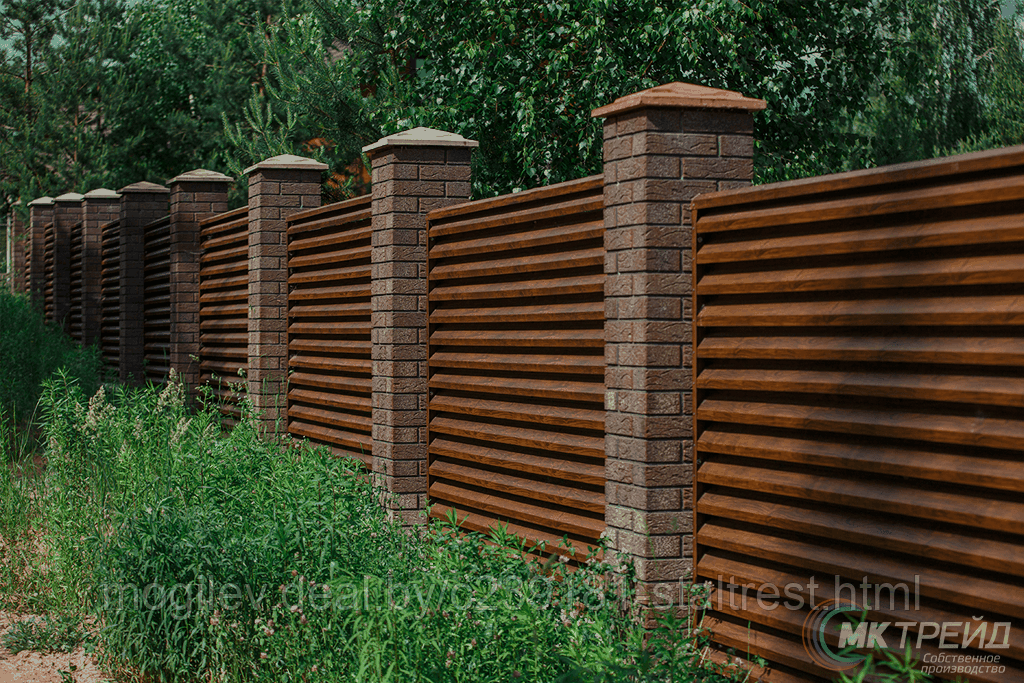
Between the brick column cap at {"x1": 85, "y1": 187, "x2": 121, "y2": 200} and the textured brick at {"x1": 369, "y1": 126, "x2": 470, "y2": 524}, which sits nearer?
the textured brick at {"x1": 369, "y1": 126, "x2": 470, "y2": 524}

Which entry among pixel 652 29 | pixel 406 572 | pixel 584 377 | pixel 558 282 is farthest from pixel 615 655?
pixel 652 29

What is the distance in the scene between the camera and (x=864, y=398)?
366cm

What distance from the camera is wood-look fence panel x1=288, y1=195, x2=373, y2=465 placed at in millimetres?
7418

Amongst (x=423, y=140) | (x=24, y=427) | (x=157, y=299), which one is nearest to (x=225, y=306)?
(x=157, y=299)

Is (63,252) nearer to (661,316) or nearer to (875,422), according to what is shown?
(661,316)

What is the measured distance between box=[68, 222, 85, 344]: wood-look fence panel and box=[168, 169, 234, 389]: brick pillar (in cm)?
538

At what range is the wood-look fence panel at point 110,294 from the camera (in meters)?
14.2

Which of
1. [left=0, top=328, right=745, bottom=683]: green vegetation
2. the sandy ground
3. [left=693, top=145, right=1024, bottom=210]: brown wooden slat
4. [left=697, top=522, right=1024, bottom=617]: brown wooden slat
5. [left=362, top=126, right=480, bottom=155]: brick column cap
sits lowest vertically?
the sandy ground


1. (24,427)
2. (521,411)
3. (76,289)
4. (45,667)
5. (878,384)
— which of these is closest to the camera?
(878,384)

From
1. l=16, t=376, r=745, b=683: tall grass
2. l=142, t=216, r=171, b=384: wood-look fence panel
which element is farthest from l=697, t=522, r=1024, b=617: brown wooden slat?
l=142, t=216, r=171, b=384: wood-look fence panel

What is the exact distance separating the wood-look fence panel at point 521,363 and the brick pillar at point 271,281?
259 cm

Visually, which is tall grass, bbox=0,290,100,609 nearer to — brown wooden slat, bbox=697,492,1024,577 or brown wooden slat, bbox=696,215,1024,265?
brown wooden slat, bbox=697,492,1024,577

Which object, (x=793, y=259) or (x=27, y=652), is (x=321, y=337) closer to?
(x=27, y=652)

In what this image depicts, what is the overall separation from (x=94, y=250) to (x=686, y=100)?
1287 centimetres
